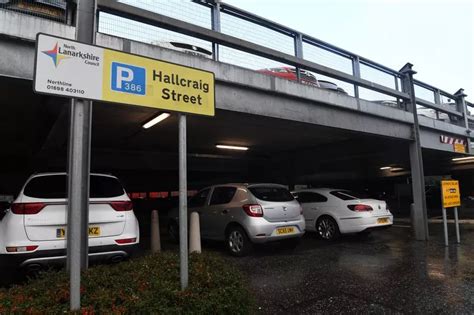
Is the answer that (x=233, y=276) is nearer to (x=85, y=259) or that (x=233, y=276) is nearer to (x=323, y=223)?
(x=85, y=259)

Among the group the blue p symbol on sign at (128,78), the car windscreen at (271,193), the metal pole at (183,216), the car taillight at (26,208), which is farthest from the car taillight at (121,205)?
the car windscreen at (271,193)

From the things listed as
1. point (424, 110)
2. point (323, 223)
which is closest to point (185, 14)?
point (323, 223)

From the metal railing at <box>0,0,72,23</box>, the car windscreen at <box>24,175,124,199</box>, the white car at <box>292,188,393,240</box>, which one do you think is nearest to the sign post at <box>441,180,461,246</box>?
the white car at <box>292,188,393,240</box>

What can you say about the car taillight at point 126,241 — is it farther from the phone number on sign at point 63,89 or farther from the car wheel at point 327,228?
the car wheel at point 327,228

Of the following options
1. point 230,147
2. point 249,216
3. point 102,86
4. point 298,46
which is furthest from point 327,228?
point 102,86

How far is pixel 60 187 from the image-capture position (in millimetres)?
4742

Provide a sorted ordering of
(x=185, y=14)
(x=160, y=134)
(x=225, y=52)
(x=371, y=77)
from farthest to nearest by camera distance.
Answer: (x=160, y=134), (x=371, y=77), (x=225, y=52), (x=185, y=14)

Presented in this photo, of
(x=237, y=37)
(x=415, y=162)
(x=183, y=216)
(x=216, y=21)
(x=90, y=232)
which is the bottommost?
(x=90, y=232)

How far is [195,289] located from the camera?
293cm

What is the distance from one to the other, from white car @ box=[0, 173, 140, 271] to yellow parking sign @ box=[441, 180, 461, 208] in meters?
7.57

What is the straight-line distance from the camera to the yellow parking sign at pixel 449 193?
27.4 ft

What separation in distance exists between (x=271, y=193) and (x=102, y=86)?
198 inches

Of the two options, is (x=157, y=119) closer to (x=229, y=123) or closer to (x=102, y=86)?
(x=229, y=123)

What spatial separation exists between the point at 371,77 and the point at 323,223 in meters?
4.16
